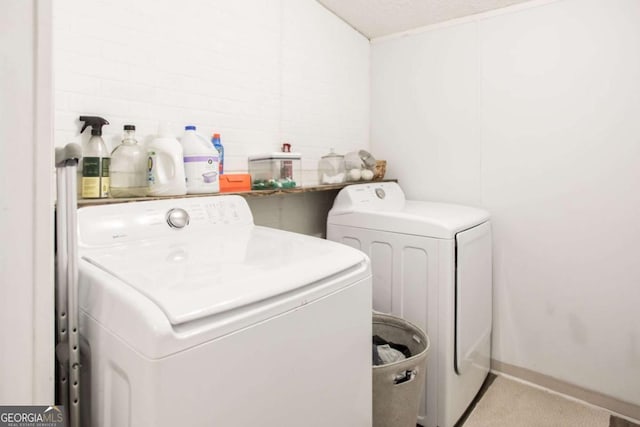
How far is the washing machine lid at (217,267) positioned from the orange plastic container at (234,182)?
348 millimetres

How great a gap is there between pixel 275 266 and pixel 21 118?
2.08ft

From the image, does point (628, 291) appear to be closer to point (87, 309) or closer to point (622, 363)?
point (622, 363)

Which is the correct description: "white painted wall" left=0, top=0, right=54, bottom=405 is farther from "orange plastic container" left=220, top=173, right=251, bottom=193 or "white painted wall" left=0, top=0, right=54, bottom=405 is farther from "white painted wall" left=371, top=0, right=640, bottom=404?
"white painted wall" left=371, top=0, right=640, bottom=404

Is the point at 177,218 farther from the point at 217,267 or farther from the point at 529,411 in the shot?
the point at 529,411

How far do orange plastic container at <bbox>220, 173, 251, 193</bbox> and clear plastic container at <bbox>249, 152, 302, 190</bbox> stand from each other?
0.07m

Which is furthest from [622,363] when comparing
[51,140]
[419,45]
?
[51,140]

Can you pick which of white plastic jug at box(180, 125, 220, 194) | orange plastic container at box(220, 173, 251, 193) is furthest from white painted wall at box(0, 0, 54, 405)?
orange plastic container at box(220, 173, 251, 193)

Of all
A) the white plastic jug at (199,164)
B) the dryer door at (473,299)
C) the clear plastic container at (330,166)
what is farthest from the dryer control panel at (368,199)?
the white plastic jug at (199,164)

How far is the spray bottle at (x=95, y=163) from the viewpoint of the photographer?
1.28 meters

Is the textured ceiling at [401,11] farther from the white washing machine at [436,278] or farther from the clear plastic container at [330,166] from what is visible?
Result: the white washing machine at [436,278]

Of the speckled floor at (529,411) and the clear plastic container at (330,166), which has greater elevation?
the clear plastic container at (330,166)

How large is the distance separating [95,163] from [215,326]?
0.86 meters

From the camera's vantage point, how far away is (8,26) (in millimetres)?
663

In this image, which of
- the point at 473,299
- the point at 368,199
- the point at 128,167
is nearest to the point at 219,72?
the point at 128,167
